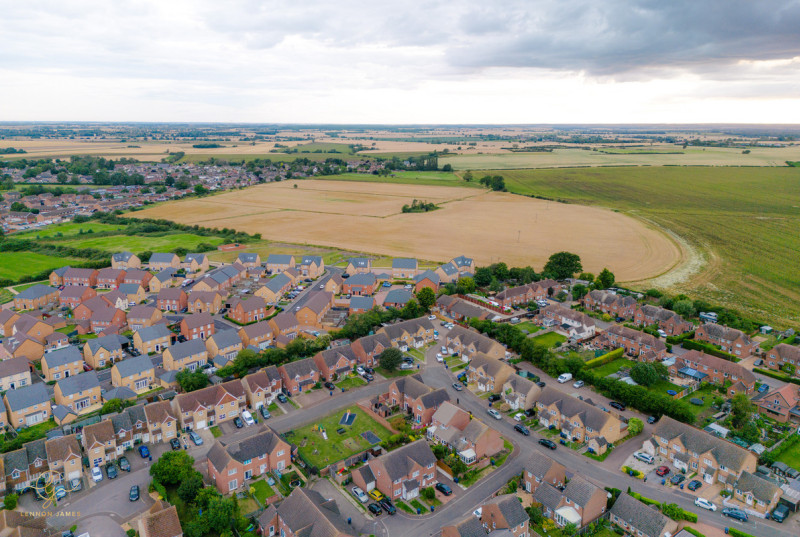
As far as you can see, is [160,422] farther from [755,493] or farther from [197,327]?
[755,493]

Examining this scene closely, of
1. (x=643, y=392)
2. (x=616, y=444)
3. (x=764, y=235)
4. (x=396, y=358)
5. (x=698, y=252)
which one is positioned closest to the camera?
(x=616, y=444)

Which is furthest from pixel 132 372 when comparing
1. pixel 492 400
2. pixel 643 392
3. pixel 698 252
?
pixel 698 252

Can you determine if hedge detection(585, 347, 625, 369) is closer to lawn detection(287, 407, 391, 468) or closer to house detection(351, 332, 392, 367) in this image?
house detection(351, 332, 392, 367)

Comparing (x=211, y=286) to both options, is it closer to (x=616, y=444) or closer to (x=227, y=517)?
(x=227, y=517)

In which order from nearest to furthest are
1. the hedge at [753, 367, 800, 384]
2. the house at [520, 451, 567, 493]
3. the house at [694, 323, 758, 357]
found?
the house at [520, 451, 567, 493], the hedge at [753, 367, 800, 384], the house at [694, 323, 758, 357]

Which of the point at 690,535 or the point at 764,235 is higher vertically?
the point at 764,235

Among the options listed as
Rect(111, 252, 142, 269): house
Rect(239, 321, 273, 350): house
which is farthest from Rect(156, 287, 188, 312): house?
Rect(111, 252, 142, 269): house
